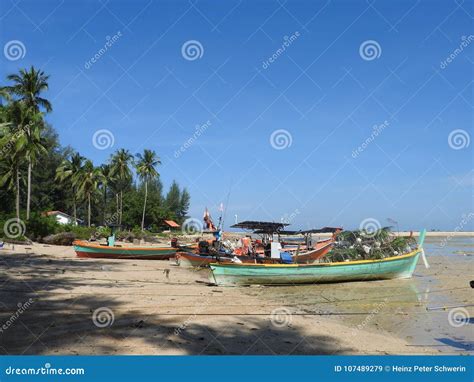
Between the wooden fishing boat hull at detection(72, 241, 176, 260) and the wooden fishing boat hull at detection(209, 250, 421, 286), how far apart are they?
42.1 ft

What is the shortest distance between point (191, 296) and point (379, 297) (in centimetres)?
712

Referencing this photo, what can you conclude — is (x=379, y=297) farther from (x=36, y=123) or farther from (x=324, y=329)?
(x=36, y=123)

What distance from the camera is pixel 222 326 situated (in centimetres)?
949

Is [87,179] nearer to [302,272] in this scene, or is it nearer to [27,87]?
[27,87]

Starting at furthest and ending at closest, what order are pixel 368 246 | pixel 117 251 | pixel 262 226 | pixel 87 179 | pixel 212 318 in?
pixel 87 179 < pixel 117 251 < pixel 262 226 < pixel 368 246 < pixel 212 318

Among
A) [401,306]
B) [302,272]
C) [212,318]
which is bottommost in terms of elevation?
[401,306]

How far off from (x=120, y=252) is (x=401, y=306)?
20387mm

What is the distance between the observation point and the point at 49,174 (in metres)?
69.4

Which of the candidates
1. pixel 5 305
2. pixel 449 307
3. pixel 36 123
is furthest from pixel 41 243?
pixel 449 307

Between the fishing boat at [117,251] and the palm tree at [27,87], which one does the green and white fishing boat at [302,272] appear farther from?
the palm tree at [27,87]

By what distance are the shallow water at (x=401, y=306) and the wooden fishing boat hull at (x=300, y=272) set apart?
0.38m

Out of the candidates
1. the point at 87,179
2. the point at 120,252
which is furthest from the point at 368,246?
the point at 87,179

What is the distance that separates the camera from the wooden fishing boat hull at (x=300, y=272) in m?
17.6

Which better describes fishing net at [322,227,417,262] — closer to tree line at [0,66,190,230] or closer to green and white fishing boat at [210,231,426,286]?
green and white fishing boat at [210,231,426,286]
